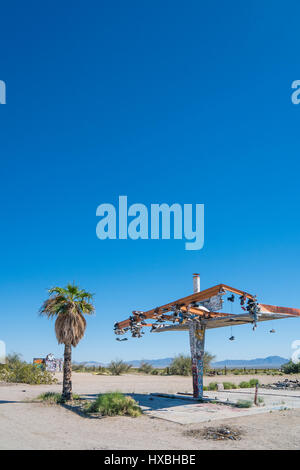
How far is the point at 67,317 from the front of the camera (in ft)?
66.6

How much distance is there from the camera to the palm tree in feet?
66.3

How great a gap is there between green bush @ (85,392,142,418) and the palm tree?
410cm

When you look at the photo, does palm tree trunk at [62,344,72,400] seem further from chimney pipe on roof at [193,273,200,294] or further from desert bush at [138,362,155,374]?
desert bush at [138,362,155,374]

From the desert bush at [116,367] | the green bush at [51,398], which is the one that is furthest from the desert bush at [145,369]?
the green bush at [51,398]

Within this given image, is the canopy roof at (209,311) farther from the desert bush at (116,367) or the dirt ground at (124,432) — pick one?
the desert bush at (116,367)

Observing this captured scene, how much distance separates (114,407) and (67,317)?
602 centimetres

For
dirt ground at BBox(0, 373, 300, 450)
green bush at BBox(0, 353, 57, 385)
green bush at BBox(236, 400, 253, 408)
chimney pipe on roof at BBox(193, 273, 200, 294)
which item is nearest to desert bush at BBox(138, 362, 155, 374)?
green bush at BBox(0, 353, 57, 385)

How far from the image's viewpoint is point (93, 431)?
12492mm

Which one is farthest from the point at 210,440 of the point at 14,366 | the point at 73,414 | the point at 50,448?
the point at 14,366

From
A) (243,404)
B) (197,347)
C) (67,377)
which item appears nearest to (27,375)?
(67,377)

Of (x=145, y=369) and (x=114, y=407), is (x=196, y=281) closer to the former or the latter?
(x=114, y=407)

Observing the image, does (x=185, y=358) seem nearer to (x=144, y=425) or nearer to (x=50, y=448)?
(x=144, y=425)

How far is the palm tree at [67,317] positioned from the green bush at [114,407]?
13.4 feet

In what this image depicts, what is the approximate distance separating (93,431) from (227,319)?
30.4ft
